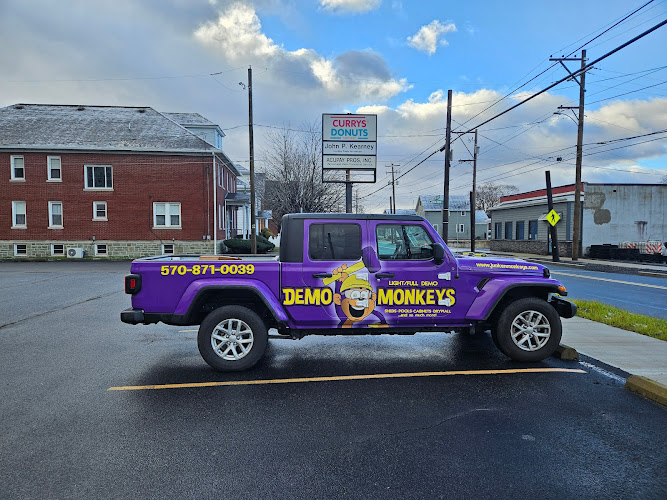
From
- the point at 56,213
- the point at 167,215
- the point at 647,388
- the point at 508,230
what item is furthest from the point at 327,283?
the point at 508,230

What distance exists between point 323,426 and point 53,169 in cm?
3121

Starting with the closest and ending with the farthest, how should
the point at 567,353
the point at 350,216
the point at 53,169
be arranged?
→ 1. the point at 350,216
2. the point at 567,353
3. the point at 53,169

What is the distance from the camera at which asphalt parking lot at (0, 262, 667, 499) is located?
3086 millimetres

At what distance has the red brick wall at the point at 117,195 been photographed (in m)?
28.3

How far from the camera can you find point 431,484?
3.07 m

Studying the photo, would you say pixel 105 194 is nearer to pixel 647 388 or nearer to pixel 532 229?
pixel 647 388

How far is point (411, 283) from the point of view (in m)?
5.66

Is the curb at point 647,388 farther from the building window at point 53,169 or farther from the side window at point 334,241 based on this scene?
the building window at point 53,169

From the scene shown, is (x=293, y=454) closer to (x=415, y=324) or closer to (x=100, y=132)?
(x=415, y=324)

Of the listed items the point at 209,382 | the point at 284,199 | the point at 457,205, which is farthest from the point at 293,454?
the point at 457,205

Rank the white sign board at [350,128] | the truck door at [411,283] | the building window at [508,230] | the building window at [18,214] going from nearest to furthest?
the truck door at [411,283], the white sign board at [350,128], the building window at [18,214], the building window at [508,230]

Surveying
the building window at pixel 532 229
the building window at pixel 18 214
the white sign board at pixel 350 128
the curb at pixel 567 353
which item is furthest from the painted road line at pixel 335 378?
the building window at pixel 532 229

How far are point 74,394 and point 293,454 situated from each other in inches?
111

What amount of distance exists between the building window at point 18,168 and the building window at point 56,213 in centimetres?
241
